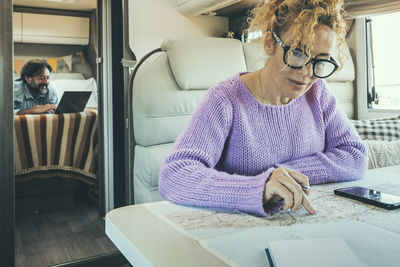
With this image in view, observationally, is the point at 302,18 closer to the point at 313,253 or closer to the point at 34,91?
the point at 313,253

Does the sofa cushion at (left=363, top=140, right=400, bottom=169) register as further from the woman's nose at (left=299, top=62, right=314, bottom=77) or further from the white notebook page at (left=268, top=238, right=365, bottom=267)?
the white notebook page at (left=268, top=238, right=365, bottom=267)

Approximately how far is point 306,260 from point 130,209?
426 millimetres

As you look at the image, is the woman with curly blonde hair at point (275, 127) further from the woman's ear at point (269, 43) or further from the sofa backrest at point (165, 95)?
the sofa backrest at point (165, 95)

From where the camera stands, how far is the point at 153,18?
2725mm

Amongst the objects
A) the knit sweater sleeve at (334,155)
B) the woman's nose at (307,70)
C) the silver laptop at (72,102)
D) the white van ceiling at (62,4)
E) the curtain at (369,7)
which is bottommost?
the knit sweater sleeve at (334,155)

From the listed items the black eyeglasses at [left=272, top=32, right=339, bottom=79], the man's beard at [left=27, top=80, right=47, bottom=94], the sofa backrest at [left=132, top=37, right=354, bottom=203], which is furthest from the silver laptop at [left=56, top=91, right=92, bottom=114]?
the black eyeglasses at [left=272, top=32, right=339, bottom=79]

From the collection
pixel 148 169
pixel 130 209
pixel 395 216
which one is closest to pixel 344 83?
pixel 148 169

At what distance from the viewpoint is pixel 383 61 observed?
8.69 ft

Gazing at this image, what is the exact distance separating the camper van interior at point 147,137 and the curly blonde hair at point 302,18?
5.6 inches

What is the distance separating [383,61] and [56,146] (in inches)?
102

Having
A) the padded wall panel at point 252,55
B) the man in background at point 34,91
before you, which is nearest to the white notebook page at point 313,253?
the padded wall panel at point 252,55

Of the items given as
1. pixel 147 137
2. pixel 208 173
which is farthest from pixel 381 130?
pixel 208 173

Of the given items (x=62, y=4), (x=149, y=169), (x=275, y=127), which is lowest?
(x=149, y=169)

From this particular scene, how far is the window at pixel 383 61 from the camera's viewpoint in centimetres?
252
